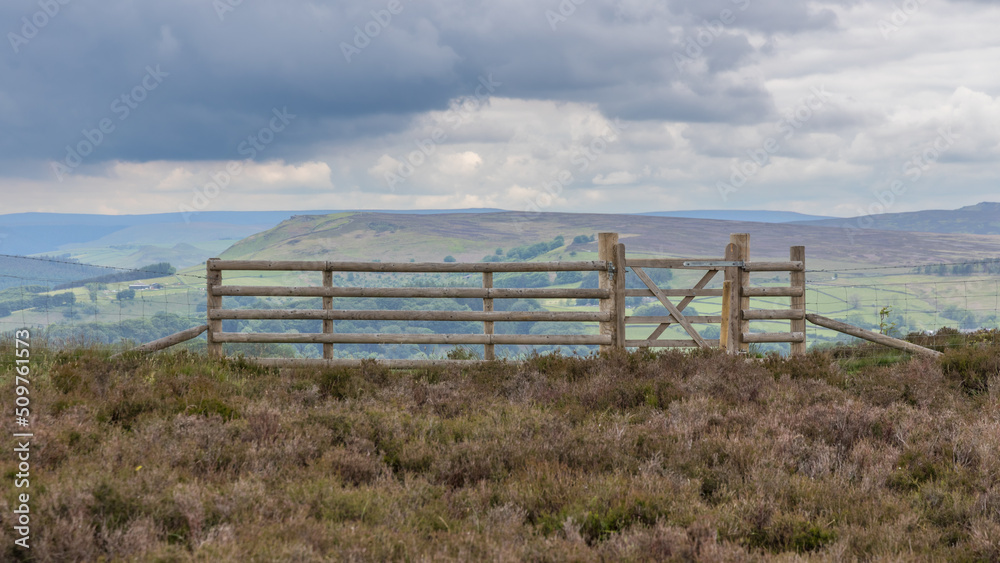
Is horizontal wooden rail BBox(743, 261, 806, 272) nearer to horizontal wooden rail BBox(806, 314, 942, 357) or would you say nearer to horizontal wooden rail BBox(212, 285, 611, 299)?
horizontal wooden rail BBox(806, 314, 942, 357)

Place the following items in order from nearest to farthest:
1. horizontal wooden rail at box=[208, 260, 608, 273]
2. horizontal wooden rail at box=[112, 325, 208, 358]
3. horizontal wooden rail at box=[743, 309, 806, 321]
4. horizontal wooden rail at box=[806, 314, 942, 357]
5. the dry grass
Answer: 1. the dry grass
2. horizontal wooden rail at box=[112, 325, 208, 358]
3. horizontal wooden rail at box=[806, 314, 942, 357]
4. horizontal wooden rail at box=[208, 260, 608, 273]
5. horizontal wooden rail at box=[743, 309, 806, 321]

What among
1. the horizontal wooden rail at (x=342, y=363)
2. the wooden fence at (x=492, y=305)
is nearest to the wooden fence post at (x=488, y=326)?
the wooden fence at (x=492, y=305)

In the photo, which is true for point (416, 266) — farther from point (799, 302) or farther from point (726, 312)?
point (799, 302)

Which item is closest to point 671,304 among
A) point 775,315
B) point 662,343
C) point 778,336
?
point 662,343

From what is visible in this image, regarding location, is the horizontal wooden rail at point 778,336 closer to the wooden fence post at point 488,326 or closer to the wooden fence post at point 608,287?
the wooden fence post at point 608,287

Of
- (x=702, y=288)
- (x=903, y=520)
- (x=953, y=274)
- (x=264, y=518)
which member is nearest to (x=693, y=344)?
(x=702, y=288)

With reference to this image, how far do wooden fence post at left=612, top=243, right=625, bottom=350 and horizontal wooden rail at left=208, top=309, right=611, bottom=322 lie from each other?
0.18m

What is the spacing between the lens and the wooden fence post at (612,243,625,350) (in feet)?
36.1

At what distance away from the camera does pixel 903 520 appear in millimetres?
4172

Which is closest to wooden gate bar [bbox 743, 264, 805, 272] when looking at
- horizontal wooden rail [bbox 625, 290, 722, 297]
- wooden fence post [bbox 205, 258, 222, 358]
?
horizontal wooden rail [bbox 625, 290, 722, 297]

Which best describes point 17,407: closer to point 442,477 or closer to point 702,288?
point 442,477

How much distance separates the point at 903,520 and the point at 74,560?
15.7ft

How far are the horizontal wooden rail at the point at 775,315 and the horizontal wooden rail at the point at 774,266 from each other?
2.29 feet

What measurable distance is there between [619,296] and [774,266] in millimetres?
2753
